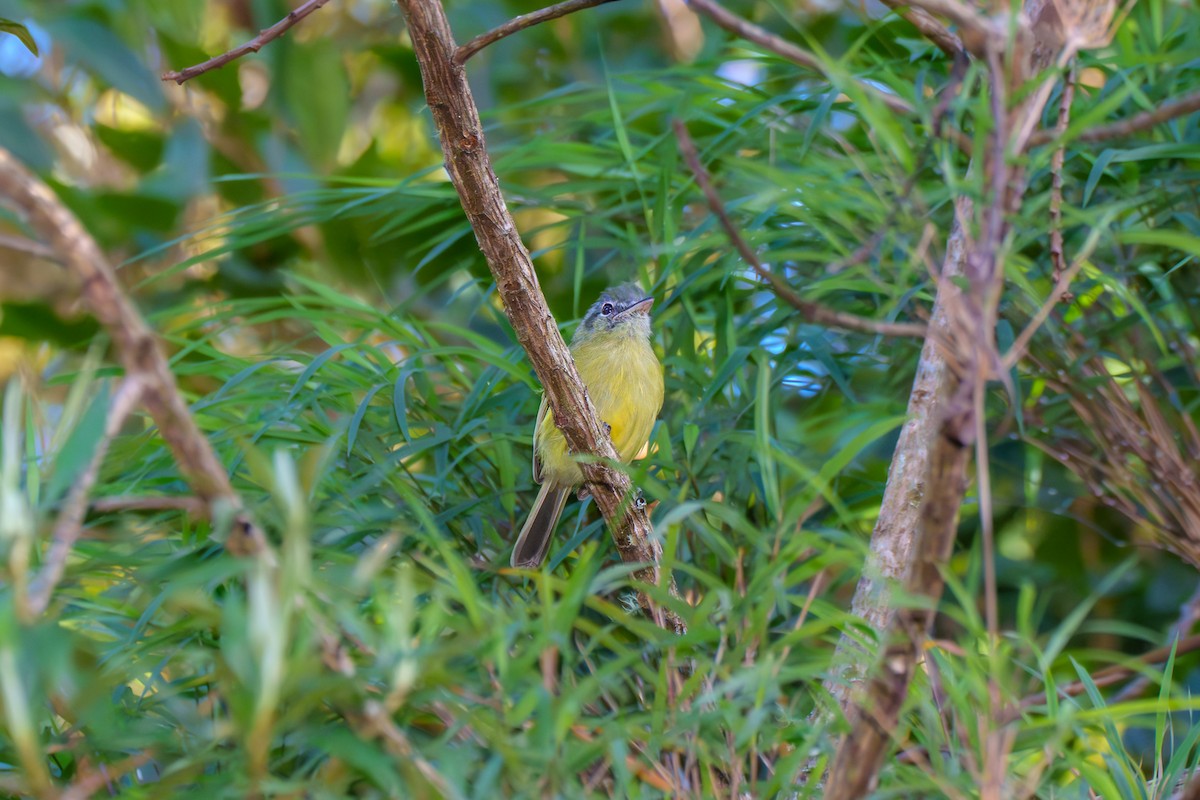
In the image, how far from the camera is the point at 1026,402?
2607mm

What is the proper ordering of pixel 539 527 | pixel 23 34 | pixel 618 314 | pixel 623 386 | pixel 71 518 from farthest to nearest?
pixel 618 314 < pixel 623 386 < pixel 539 527 < pixel 23 34 < pixel 71 518

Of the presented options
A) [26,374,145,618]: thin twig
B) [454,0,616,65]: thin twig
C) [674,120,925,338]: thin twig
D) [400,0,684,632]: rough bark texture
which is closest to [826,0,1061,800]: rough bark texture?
[674,120,925,338]: thin twig

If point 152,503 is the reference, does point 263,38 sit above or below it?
above

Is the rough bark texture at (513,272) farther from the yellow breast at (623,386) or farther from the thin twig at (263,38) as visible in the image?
the yellow breast at (623,386)

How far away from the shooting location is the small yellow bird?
8.89 feet

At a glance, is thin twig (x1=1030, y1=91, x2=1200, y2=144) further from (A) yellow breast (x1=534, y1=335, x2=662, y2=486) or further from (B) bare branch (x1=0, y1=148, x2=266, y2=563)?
(A) yellow breast (x1=534, y1=335, x2=662, y2=486)

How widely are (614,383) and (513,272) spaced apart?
59.3 inches

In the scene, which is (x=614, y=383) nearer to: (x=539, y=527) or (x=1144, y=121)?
(x=539, y=527)

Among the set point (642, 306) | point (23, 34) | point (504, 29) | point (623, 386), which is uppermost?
point (23, 34)

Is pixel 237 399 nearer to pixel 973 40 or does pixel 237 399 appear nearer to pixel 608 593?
pixel 608 593

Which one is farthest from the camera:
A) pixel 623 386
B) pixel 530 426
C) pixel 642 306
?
pixel 623 386

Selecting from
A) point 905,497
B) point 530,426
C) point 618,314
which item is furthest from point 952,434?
point 618,314

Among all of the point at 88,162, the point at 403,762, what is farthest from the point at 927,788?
the point at 88,162

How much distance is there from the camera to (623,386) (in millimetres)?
3236
